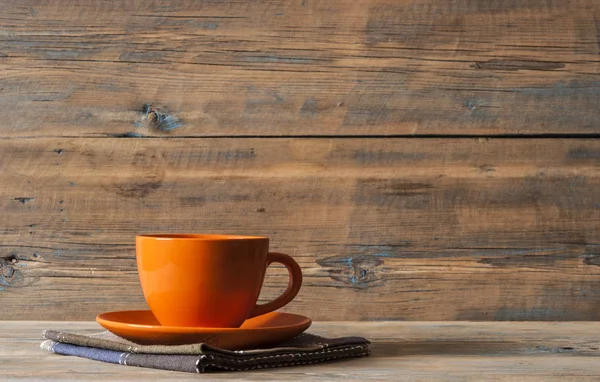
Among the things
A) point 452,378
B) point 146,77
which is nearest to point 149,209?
point 146,77

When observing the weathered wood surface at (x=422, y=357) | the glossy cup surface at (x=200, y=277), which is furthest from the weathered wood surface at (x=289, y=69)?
the glossy cup surface at (x=200, y=277)

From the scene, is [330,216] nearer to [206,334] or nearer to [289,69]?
[289,69]

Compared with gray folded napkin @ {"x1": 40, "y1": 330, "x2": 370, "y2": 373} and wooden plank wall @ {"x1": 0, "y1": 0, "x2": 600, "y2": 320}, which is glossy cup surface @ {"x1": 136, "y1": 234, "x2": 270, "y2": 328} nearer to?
gray folded napkin @ {"x1": 40, "y1": 330, "x2": 370, "y2": 373}

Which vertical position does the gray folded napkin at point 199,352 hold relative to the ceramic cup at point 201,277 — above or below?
below

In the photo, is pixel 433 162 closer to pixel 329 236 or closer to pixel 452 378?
pixel 329 236

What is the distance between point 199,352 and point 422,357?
9.1 inches

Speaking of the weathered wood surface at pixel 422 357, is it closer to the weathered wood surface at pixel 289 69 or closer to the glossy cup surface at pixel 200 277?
the glossy cup surface at pixel 200 277

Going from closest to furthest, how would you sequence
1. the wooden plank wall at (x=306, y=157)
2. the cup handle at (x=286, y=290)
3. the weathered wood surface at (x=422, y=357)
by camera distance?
1. the weathered wood surface at (x=422, y=357)
2. the cup handle at (x=286, y=290)
3. the wooden plank wall at (x=306, y=157)

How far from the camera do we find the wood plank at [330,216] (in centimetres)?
108

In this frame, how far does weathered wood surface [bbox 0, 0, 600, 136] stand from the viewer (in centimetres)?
108

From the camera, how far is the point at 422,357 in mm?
741

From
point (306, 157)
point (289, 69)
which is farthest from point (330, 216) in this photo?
point (289, 69)

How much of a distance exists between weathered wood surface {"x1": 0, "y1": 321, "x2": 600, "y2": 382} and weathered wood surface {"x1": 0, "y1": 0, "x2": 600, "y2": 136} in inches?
11.3

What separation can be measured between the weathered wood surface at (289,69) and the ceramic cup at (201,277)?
0.39 metres
